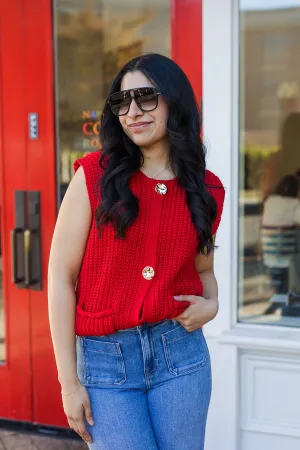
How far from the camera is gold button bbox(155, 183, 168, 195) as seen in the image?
175 cm

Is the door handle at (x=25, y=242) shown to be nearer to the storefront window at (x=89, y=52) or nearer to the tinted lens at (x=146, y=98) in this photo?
the storefront window at (x=89, y=52)

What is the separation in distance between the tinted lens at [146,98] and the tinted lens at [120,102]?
0.03m

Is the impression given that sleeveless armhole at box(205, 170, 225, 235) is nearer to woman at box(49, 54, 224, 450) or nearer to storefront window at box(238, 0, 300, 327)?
woman at box(49, 54, 224, 450)

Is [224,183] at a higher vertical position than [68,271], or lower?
higher

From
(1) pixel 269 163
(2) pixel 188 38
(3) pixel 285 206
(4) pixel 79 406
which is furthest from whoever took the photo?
(1) pixel 269 163

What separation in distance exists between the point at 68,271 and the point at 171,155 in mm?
433

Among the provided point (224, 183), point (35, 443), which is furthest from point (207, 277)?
point (35, 443)

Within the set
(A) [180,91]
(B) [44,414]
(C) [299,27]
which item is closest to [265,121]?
(C) [299,27]

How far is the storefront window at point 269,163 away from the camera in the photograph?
127 inches

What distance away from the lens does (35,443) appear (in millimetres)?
3475

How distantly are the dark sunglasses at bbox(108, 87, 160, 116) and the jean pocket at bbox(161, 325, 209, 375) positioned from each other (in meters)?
0.61

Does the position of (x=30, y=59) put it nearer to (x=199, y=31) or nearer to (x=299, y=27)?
(x=199, y=31)

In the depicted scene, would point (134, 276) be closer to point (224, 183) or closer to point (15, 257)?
point (224, 183)

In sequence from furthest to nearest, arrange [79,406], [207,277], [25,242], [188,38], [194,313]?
[25,242], [188,38], [207,277], [194,313], [79,406]
